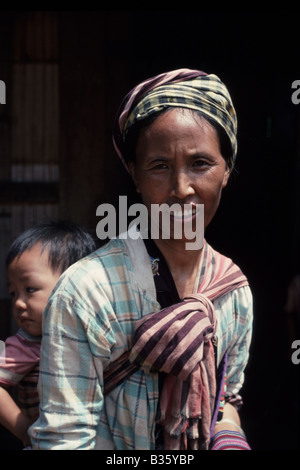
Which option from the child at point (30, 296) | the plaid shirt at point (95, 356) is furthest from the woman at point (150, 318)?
the child at point (30, 296)

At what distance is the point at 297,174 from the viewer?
399cm

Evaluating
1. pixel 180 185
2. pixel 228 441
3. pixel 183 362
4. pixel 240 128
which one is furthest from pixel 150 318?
pixel 240 128

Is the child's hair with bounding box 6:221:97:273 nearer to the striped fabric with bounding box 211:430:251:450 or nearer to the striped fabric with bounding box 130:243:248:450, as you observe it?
the striped fabric with bounding box 130:243:248:450

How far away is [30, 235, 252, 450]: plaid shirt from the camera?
1.66m

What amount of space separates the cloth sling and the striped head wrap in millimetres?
598

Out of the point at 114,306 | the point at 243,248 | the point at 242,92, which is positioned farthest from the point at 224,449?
the point at 242,92

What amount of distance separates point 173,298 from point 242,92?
2.36m

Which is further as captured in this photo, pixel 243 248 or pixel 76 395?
pixel 243 248

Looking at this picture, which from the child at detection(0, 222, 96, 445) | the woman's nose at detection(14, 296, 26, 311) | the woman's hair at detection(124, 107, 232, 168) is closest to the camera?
the woman's hair at detection(124, 107, 232, 168)

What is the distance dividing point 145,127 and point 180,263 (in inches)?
18.9

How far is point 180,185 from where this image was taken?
68.9 inches

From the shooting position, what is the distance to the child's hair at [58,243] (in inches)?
88.0

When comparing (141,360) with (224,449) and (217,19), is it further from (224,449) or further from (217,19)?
(217,19)

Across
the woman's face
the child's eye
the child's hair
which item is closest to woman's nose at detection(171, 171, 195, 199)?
the woman's face
